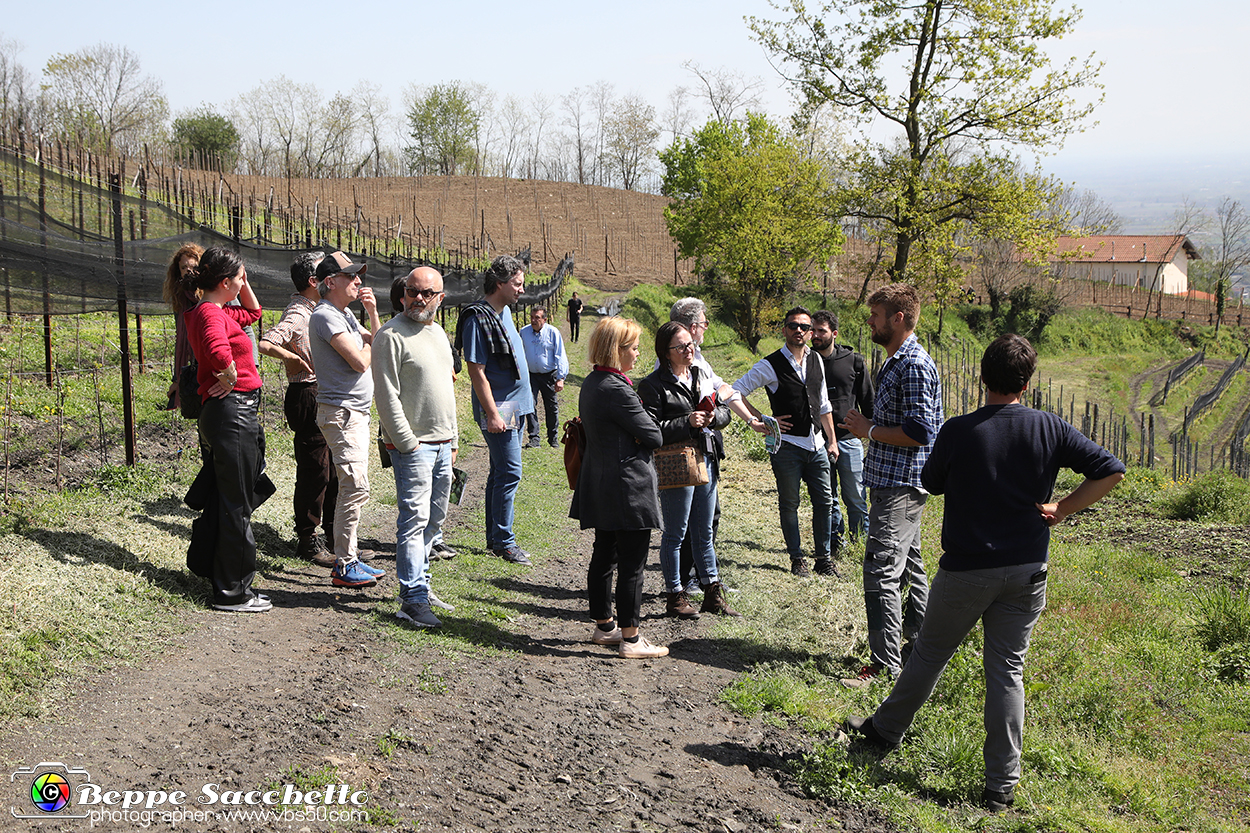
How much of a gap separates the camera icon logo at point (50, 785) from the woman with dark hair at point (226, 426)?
5.47 ft

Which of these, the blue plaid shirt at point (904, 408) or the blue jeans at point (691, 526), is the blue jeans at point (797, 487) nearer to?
the blue jeans at point (691, 526)

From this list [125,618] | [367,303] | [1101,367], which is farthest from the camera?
[1101,367]

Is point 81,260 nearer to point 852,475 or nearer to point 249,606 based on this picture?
point 249,606

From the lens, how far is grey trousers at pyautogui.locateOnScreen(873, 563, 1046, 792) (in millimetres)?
3434

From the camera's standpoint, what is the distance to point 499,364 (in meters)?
6.03

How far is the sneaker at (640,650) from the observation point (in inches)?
188

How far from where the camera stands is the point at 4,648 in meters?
3.52

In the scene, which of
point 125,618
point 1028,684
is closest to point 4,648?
point 125,618

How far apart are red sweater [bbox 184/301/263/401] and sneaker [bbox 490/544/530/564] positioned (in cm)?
235

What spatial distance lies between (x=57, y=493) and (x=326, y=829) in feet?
14.2

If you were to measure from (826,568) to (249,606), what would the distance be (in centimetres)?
415

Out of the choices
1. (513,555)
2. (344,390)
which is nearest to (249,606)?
(344,390)

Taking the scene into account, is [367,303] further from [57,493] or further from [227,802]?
[227,802]

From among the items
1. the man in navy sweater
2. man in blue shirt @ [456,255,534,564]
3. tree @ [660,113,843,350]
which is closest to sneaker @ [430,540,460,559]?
man in blue shirt @ [456,255,534,564]
